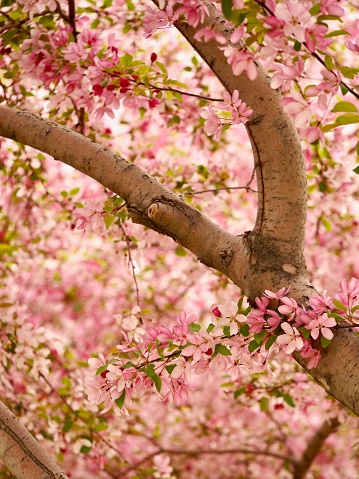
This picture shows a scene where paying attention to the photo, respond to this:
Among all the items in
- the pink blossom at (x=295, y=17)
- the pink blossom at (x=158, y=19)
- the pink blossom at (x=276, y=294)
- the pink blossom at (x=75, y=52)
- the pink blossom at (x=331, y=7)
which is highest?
the pink blossom at (x=75, y=52)

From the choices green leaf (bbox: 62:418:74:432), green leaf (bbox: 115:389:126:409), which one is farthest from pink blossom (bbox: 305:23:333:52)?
green leaf (bbox: 62:418:74:432)

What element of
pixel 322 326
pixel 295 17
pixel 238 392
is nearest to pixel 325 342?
pixel 322 326

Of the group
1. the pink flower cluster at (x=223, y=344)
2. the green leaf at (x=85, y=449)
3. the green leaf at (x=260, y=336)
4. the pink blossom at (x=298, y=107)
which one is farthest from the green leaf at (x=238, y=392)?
the pink blossom at (x=298, y=107)

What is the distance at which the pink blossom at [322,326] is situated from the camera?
120 centimetres

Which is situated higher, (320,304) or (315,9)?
(315,9)

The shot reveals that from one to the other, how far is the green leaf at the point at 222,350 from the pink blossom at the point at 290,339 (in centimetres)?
20

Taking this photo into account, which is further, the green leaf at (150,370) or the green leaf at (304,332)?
the green leaf at (150,370)

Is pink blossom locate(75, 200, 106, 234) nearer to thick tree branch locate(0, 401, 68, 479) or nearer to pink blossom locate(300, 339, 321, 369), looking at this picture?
thick tree branch locate(0, 401, 68, 479)

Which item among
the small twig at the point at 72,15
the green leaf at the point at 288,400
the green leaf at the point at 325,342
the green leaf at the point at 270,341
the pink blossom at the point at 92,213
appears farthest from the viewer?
the green leaf at the point at 288,400

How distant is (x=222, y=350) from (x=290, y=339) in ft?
0.73

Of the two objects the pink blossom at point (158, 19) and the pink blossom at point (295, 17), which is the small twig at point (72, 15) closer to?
the pink blossom at point (158, 19)

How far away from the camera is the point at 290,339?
4.07 ft

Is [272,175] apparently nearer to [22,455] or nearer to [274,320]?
[274,320]

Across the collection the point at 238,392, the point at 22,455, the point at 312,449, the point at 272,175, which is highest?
the point at 312,449
